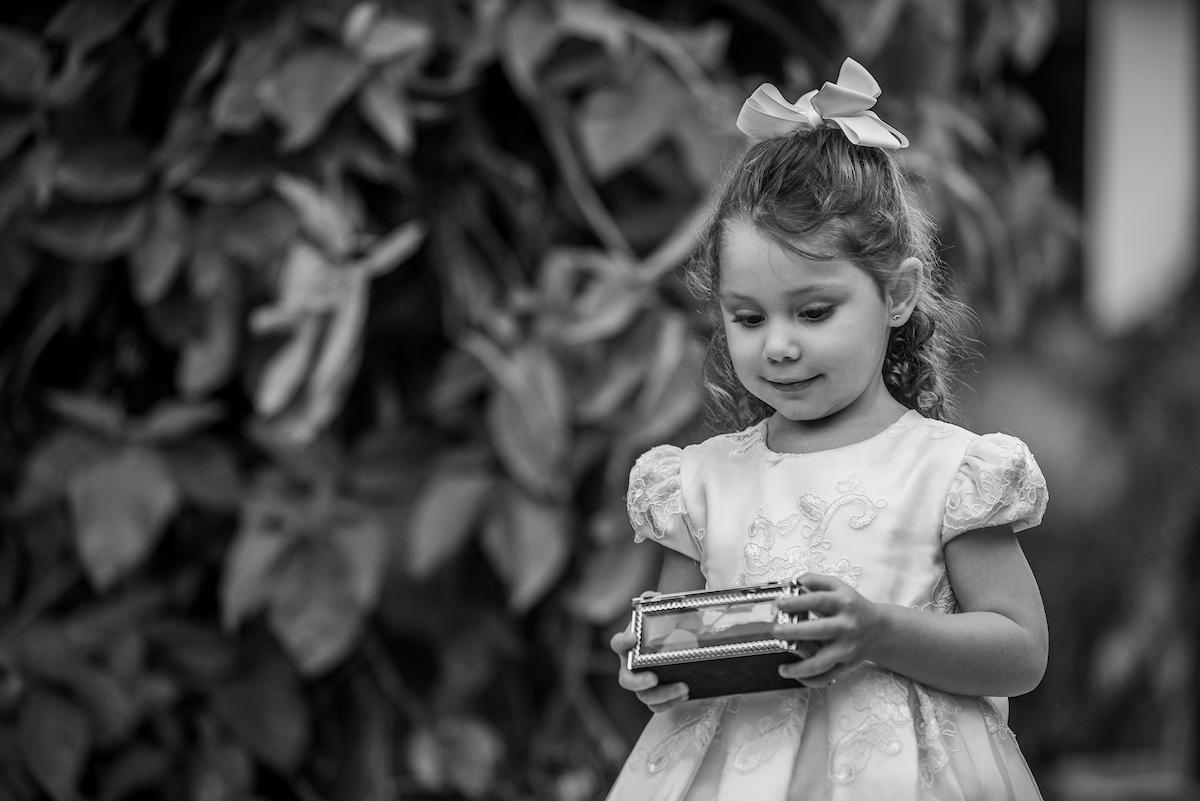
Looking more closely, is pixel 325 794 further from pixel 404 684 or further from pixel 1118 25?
pixel 1118 25

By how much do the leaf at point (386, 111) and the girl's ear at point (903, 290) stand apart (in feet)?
3.45

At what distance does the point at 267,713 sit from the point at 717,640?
1239mm

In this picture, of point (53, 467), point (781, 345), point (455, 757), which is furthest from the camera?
point (455, 757)

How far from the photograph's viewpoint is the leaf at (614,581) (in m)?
2.19

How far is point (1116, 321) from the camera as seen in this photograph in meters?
4.23

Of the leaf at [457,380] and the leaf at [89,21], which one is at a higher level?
the leaf at [89,21]

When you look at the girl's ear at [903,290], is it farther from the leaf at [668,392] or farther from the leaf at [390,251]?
the leaf at [390,251]

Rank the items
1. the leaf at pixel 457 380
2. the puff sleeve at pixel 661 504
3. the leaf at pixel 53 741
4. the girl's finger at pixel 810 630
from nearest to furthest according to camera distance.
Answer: the girl's finger at pixel 810 630
the puff sleeve at pixel 661 504
the leaf at pixel 53 741
the leaf at pixel 457 380

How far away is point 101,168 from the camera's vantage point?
221 centimetres

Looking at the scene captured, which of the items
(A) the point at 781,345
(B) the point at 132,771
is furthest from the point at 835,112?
(B) the point at 132,771

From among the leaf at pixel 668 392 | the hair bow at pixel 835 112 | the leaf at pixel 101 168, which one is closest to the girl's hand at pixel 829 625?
the hair bow at pixel 835 112

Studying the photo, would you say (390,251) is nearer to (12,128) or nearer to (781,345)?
(12,128)

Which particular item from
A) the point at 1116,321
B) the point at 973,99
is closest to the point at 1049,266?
the point at 973,99

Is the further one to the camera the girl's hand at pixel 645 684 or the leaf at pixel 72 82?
the leaf at pixel 72 82
